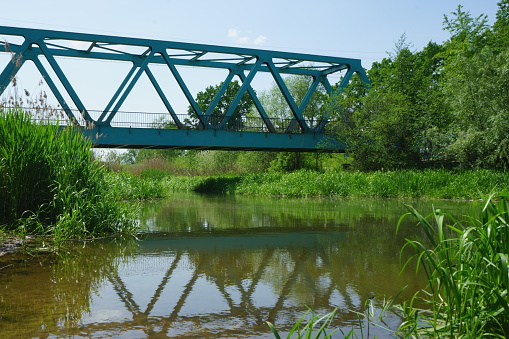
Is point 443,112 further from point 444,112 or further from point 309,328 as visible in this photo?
point 309,328

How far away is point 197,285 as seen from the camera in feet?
15.8

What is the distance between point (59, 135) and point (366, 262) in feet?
18.7

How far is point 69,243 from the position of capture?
7.44 meters

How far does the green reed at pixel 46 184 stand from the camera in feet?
24.7

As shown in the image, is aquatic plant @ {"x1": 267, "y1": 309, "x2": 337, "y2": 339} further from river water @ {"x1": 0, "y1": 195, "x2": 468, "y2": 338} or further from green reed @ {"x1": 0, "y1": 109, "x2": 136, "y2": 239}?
green reed @ {"x1": 0, "y1": 109, "x2": 136, "y2": 239}

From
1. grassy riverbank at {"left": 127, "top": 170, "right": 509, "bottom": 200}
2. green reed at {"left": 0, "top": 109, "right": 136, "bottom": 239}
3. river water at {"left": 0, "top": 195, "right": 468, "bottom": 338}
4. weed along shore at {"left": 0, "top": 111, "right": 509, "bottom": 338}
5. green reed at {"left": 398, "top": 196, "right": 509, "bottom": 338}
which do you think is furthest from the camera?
grassy riverbank at {"left": 127, "top": 170, "right": 509, "bottom": 200}

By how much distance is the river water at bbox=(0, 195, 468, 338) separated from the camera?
3.54 m

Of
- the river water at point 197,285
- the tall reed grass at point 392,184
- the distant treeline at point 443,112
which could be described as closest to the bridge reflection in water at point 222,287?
the river water at point 197,285

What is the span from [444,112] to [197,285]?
26166 millimetres

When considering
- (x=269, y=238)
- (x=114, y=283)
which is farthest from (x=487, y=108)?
(x=114, y=283)

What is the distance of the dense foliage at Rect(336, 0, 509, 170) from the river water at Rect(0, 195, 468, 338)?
15.8m

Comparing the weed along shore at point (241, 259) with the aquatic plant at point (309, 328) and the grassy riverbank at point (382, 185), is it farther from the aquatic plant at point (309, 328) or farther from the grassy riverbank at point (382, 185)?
the grassy riverbank at point (382, 185)

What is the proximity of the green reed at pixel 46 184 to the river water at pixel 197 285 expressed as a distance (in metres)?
0.53

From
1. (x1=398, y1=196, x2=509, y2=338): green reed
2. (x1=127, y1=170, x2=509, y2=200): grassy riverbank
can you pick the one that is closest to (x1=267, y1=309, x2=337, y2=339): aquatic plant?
(x1=398, y1=196, x2=509, y2=338): green reed
